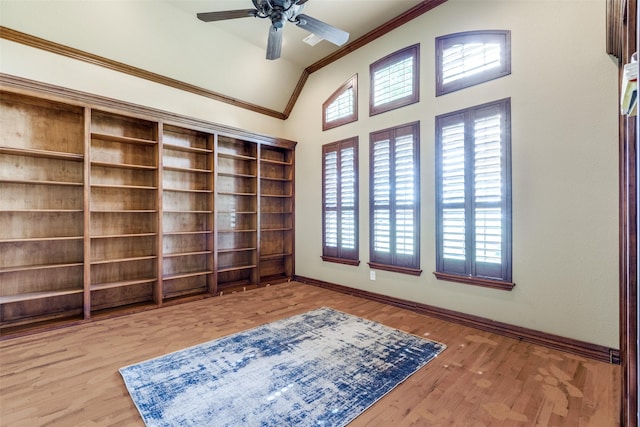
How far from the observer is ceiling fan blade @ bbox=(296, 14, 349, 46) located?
2.81 meters

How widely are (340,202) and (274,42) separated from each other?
7.90ft

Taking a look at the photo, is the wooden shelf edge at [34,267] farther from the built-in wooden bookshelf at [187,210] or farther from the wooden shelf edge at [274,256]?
the wooden shelf edge at [274,256]

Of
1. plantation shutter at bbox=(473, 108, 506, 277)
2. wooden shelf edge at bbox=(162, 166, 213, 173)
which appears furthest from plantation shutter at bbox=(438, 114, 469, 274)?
wooden shelf edge at bbox=(162, 166, 213, 173)

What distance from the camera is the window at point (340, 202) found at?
447 cm

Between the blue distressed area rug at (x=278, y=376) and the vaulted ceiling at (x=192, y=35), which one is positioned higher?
the vaulted ceiling at (x=192, y=35)

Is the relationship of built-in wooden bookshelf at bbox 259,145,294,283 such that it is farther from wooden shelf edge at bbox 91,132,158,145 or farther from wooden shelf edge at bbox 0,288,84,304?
wooden shelf edge at bbox 0,288,84,304

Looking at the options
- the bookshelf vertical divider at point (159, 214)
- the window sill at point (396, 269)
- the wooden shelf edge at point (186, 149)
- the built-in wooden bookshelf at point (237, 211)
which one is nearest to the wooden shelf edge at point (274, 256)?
the built-in wooden bookshelf at point (237, 211)

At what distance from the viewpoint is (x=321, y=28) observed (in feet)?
9.61

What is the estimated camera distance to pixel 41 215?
10.8 feet

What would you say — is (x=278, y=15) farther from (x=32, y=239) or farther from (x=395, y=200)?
(x=32, y=239)

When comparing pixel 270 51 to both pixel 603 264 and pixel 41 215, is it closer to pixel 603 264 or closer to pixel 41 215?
pixel 41 215

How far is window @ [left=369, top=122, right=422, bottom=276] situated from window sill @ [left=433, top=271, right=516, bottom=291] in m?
0.32

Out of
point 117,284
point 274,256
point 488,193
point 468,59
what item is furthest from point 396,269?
point 117,284

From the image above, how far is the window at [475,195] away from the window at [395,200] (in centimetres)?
31
